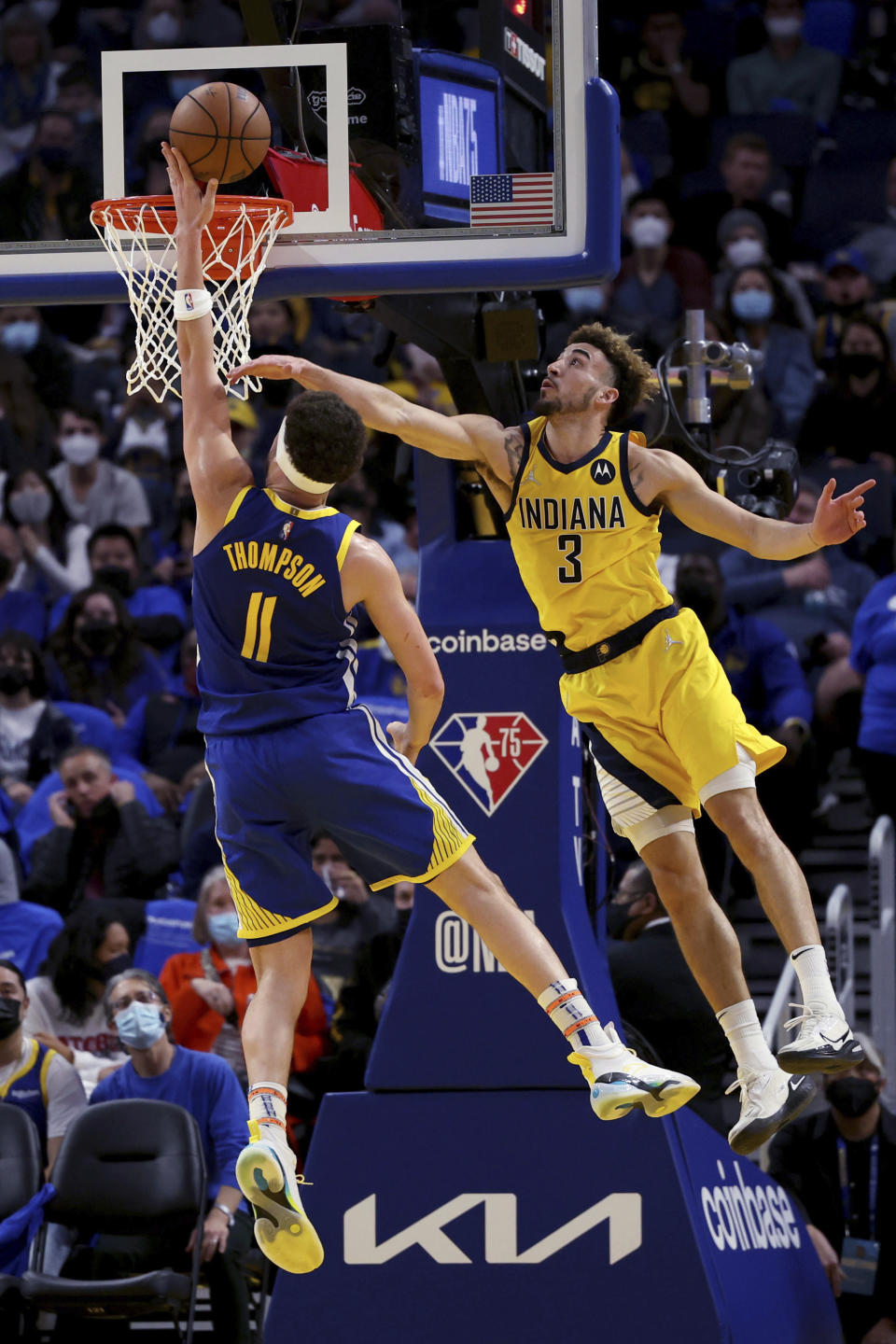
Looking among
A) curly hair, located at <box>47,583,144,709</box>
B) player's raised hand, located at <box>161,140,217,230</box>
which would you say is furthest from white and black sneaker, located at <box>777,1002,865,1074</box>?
curly hair, located at <box>47,583,144,709</box>

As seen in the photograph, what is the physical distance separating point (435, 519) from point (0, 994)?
3137mm

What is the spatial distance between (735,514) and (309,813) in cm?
175

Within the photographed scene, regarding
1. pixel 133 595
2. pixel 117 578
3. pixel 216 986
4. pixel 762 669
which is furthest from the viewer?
pixel 133 595

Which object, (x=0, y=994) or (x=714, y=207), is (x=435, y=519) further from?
(x=714, y=207)

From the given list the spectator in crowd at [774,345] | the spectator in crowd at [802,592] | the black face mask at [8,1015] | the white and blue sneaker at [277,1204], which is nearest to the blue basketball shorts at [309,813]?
the white and blue sneaker at [277,1204]

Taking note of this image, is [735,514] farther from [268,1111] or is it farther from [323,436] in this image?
[268,1111]

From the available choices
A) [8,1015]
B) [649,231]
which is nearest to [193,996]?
[8,1015]

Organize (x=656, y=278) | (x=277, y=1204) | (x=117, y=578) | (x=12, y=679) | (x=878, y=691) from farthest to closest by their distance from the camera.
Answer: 1. (x=656, y=278)
2. (x=117, y=578)
3. (x=12, y=679)
4. (x=878, y=691)
5. (x=277, y=1204)

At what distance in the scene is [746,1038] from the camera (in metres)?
6.55

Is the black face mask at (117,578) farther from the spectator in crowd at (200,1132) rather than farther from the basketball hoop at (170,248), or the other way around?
the basketball hoop at (170,248)

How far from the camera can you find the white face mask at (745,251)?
1429 cm

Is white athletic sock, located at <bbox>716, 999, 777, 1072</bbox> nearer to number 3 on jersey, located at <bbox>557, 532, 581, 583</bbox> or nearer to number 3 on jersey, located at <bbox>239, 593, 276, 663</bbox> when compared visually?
number 3 on jersey, located at <bbox>557, 532, 581, 583</bbox>

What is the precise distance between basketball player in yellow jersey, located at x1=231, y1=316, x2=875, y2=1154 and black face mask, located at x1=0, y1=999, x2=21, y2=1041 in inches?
134

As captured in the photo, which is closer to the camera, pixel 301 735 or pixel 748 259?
pixel 301 735
